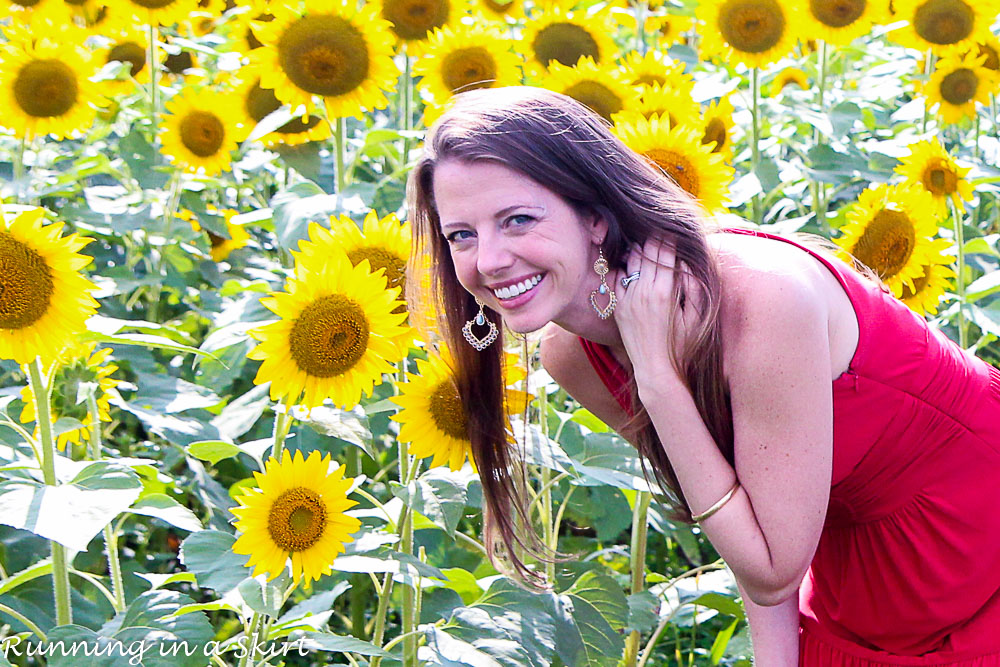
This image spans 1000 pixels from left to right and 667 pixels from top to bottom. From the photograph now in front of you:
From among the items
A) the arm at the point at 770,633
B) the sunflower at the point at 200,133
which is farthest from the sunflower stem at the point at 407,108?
the arm at the point at 770,633

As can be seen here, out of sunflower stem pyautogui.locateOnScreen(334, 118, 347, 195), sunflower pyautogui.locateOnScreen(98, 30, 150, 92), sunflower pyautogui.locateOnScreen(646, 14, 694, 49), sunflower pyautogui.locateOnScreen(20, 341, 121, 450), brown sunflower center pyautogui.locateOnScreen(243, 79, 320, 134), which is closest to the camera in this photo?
sunflower pyautogui.locateOnScreen(20, 341, 121, 450)

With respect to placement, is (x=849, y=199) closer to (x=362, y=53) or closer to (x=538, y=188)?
(x=362, y=53)

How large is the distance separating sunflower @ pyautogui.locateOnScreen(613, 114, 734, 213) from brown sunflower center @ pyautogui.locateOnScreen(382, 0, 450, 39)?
0.65 metres

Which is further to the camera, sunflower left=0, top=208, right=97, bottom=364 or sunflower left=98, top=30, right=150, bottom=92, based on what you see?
sunflower left=98, top=30, right=150, bottom=92

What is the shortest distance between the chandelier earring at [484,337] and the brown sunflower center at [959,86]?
164cm

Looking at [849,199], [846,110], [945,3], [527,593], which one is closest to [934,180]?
[846,110]

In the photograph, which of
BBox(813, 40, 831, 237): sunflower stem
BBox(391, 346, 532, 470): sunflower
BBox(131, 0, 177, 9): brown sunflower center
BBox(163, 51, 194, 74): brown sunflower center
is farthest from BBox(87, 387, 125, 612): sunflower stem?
BBox(163, 51, 194, 74): brown sunflower center

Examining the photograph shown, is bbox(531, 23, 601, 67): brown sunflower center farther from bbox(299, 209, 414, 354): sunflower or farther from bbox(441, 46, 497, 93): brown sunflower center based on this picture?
bbox(299, 209, 414, 354): sunflower

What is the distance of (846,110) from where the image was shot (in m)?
2.62

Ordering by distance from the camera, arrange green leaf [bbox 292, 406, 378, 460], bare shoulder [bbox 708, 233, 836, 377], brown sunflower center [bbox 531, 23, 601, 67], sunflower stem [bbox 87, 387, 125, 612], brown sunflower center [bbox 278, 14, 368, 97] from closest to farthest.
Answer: bare shoulder [bbox 708, 233, 836, 377] → green leaf [bbox 292, 406, 378, 460] → sunflower stem [bbox 87, 387, 125, 612] → brown sunflower center [bbox 278, 14, 368, 97] → brown sunflower center [bbox 531, 23, 601, 67]

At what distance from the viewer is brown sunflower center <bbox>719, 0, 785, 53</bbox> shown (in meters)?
2.71

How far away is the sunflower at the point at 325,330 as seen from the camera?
67.2 inches

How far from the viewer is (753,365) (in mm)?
1404

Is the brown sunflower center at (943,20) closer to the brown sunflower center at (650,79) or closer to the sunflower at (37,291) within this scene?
the brown sunflower center at (650,79)
